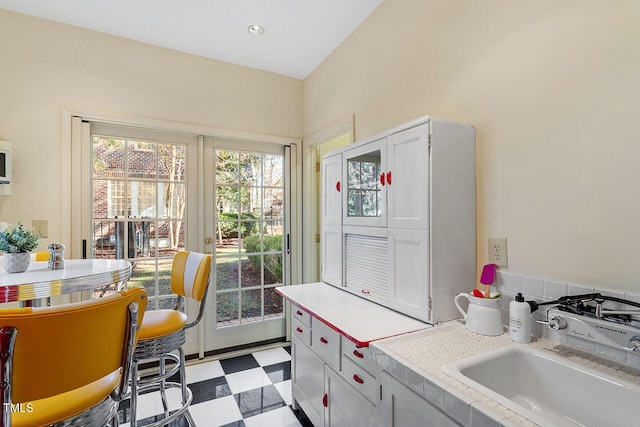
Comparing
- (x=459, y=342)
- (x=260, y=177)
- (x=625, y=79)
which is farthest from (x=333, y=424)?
(x=260, y=177)

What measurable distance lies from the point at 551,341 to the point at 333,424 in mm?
1084

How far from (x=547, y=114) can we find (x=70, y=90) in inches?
121

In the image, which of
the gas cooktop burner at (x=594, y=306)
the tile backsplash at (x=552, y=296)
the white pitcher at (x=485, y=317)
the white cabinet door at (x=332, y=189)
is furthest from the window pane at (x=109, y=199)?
the gas cooktop burner at (x=594, y=306)

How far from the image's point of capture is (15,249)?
1613 mm

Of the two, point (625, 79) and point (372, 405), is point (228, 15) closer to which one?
point (625, 79)

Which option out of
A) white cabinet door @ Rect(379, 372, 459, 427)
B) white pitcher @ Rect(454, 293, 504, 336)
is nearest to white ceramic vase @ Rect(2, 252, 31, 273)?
white cabinet door @ Rect(379, 372, 459, 427)

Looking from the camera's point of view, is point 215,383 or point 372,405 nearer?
point 372,405

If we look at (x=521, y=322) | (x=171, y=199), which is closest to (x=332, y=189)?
(x=521, y=322)

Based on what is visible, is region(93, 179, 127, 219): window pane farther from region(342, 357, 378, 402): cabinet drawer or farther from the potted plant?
region(342, 357, 378, 402): cabinet drawer

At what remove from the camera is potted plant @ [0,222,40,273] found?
1594mm

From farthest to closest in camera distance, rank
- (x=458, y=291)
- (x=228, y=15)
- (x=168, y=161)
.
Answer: (x=168, y=161)
(x=228, y=15)
(x=458, y=291)

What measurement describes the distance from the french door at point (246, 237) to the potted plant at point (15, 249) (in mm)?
1356

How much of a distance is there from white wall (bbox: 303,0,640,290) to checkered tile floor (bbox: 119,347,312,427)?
1.69m

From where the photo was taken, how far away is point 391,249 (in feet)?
5.38
